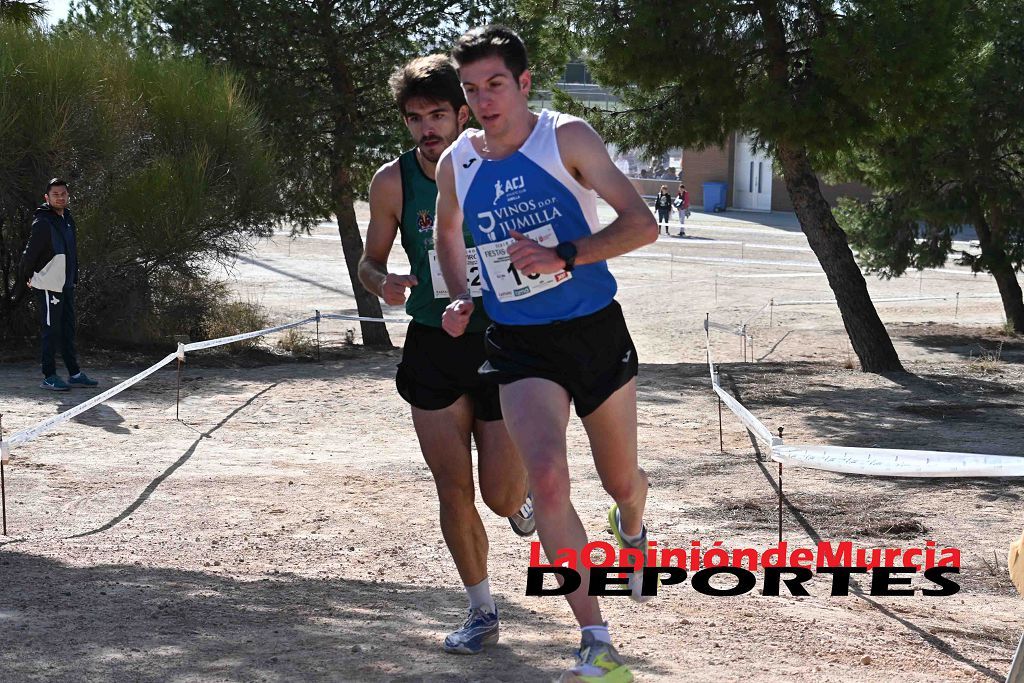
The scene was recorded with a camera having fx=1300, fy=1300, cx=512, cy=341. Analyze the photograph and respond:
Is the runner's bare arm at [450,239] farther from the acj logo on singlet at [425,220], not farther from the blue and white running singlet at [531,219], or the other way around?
the acj logo on singlet at [425,220]

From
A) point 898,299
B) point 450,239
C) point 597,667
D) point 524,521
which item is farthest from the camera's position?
point 898,299

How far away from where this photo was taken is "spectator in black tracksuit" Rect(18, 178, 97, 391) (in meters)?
11.8

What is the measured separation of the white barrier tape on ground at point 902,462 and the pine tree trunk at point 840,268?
9.02 meters

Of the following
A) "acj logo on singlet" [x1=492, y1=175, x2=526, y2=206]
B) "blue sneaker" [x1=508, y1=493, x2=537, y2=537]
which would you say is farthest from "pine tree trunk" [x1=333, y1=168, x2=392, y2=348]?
"acj logo on singlet" [x1=492, y1=175, x2=526, y2=206]

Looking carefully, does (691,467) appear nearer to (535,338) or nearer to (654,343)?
(535,338)

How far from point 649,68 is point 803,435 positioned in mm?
4971

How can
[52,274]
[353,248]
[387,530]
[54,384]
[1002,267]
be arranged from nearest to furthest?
[387,530], [52,274], [54,384], [353,248], [1002,267]

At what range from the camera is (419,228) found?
4.72m

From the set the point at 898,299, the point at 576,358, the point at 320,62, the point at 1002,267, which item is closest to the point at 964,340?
the point at 1002,267

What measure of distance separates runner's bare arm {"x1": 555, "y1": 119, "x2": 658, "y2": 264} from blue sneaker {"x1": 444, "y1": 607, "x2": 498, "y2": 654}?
4.49ft

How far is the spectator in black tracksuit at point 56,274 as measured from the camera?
1177 cm

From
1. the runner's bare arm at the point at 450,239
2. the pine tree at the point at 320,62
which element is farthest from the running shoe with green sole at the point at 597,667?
the pine tree at the point at 320,62

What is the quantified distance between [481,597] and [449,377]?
773 millimetres

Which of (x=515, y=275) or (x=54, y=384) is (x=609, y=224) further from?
(x=54, y=384)
